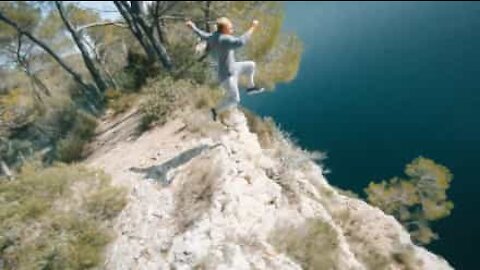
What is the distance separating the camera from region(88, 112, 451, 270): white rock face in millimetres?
7828

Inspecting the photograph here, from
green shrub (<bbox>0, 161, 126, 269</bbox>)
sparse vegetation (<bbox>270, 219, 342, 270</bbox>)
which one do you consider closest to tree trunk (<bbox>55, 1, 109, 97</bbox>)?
green shrub (<bbox>0, 161, 126, 269</bbox>)

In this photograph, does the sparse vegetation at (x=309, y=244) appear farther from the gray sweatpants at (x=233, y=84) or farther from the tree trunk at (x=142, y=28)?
the tree trunk at (x=142, y=28)

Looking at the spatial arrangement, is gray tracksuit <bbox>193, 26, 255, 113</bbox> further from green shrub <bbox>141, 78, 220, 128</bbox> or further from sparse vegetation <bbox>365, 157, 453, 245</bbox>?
sparse vegetation <bbox>365, 157, 453, 245</bbox>

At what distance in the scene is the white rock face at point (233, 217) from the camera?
25.7 feet

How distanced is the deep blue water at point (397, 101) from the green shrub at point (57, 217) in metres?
17.2

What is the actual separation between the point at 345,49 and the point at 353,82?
20.4 feet

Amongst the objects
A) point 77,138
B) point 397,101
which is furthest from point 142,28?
point 397,101

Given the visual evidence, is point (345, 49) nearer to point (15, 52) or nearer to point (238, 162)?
point (15, 52)

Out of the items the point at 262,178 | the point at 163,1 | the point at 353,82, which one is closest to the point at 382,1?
the point at 353,82

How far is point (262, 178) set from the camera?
378 inches

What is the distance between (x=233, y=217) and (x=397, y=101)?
28.0 m

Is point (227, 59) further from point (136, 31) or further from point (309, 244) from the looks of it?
point (136, 31)

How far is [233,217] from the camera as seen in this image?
8.28 metres

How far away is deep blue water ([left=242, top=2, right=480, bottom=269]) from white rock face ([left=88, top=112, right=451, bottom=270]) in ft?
43.5
